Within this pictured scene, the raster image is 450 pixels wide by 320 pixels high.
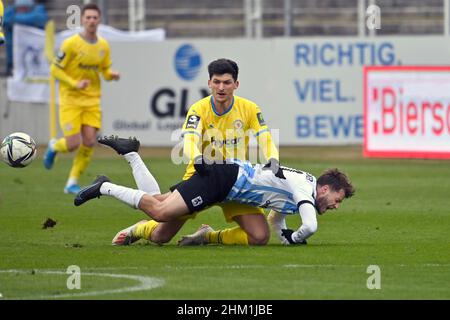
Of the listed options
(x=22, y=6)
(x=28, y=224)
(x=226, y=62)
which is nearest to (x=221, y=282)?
(x=226, y=62)

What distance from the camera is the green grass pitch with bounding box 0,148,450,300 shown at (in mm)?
9320

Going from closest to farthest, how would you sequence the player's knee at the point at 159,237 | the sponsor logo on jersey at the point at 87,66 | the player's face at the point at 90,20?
the player's knee at the point at 159,237, the player's face at the point at 90,20, the sponsor logo on jersey at the point at 87,66

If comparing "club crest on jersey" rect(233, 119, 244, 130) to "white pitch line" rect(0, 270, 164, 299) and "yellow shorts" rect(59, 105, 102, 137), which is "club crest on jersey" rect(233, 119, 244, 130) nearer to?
"white pitch line" rect(0, 270, 164, 299)

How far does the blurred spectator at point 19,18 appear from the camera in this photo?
91.5 ft

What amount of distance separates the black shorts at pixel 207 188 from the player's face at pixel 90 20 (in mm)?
6736

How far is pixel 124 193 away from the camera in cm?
1181

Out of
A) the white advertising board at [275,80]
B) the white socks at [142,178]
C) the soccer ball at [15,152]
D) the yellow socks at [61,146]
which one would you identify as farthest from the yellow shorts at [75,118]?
the white advertising board at [275,80]

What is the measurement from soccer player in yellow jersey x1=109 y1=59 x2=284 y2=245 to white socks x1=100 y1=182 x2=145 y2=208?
24 cm

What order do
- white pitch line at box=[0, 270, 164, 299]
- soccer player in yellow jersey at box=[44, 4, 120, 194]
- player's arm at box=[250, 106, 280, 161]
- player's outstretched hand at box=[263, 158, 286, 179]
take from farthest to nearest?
soccer player in yellow jersey at box=[44, 4, 120, 194], player's arm at box=[250, 106, 280, 161], player's outstretched hand at box=[263, 158, 286, 179], white pitch line at box=[0, 270, 164, 299]

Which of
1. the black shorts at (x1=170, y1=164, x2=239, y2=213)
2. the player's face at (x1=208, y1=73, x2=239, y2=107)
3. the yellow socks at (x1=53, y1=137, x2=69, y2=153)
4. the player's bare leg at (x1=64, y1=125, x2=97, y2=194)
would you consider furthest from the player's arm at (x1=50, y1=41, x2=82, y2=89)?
the black shorts at (x1=170, y1=164, x2=239, y2=213)

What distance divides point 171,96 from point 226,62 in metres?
14.2

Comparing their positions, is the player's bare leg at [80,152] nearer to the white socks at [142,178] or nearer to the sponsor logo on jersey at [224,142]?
the white socks at [142,178]

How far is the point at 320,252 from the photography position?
11.5m

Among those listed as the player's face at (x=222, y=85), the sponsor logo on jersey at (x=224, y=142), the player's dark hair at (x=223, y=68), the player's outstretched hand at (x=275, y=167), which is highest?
the player's dark hair at (x=223, y=68)
